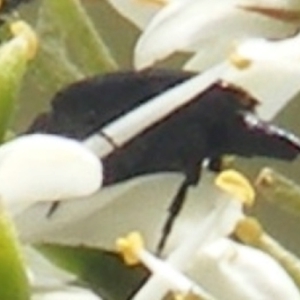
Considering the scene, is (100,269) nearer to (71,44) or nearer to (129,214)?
(129,214)

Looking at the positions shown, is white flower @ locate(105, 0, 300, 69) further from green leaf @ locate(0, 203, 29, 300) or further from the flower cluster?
green leaf @ locate(0, 203, 29, 300)

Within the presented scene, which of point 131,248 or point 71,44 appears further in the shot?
point 71,44

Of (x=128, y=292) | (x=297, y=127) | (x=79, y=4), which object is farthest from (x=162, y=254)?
(x=297, y=127)

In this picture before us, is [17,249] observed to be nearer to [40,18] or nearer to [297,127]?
[40,18]

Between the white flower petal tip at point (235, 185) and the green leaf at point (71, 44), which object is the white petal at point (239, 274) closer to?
the white flower petal tip at point (235, 185)

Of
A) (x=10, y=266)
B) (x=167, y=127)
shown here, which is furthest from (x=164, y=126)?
(x=10, y=266)

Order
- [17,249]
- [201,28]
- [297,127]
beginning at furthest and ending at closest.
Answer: [297,127] < [201,28] < [17,249]

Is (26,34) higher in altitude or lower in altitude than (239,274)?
higher
